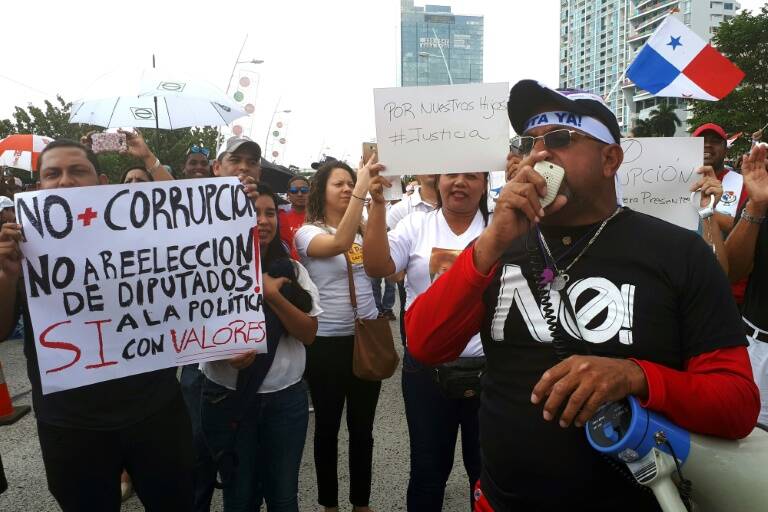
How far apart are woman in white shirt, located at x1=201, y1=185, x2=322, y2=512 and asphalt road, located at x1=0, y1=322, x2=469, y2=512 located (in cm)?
96

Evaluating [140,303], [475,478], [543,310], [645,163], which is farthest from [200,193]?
[645,163]

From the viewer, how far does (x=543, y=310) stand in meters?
1.50

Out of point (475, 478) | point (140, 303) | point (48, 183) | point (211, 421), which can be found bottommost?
point (475, 478)

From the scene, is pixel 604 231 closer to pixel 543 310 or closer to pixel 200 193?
pixel 543 310

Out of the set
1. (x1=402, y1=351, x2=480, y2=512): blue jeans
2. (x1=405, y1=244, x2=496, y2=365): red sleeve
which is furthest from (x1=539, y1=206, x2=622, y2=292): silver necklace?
(x1=402, y1=351, x2=480, y2=512): blue jeans

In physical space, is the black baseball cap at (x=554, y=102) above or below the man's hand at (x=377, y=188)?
above

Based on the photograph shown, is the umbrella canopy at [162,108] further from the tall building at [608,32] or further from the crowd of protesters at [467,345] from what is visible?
the tall building at [608,32]

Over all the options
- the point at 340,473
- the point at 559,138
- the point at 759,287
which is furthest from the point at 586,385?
the point at 340,473

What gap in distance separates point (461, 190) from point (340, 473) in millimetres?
2279

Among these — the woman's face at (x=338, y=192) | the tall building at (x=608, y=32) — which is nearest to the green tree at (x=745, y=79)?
the woman's face at (x=338, y=192)

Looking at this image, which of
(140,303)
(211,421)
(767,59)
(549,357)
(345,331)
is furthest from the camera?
(767,59)

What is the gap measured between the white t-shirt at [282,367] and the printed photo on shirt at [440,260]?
0.59m

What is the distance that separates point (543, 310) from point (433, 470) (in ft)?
4.72

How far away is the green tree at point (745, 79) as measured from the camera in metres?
30.3
